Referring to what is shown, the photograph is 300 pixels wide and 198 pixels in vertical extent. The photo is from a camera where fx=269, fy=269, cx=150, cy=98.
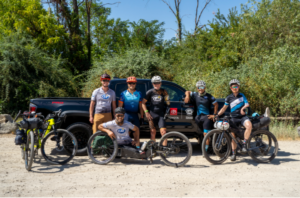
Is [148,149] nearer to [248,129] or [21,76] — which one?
[248,129]

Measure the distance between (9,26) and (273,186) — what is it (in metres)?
18.3

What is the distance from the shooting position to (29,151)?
5.39 metres

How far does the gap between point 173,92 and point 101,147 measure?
229cm

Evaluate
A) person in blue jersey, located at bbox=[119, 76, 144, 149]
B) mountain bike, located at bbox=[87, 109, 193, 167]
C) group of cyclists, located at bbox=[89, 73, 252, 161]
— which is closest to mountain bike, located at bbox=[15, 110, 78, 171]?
mountain bike, located at bbox=[87, 109, 193, 167]

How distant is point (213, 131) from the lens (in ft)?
18.9

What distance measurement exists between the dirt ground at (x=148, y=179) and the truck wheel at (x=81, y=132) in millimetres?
202

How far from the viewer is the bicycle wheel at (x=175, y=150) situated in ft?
18.3

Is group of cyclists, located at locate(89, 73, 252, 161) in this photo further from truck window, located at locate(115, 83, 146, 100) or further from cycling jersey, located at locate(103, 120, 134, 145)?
truck window, located at locate(115, 83, 146, 100)

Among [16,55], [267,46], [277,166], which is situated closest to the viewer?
[277,166]

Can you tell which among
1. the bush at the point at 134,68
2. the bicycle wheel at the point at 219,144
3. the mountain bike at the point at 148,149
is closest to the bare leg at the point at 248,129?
the bicycle wheel at the point at 219,144

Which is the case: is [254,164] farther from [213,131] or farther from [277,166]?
[213,131]

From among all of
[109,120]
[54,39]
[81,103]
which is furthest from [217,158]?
[54,39]

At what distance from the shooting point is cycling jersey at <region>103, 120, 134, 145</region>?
18.8 ft

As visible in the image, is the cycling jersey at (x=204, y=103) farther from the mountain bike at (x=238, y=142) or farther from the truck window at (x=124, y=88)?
the truck window at (x=124, y=88)
